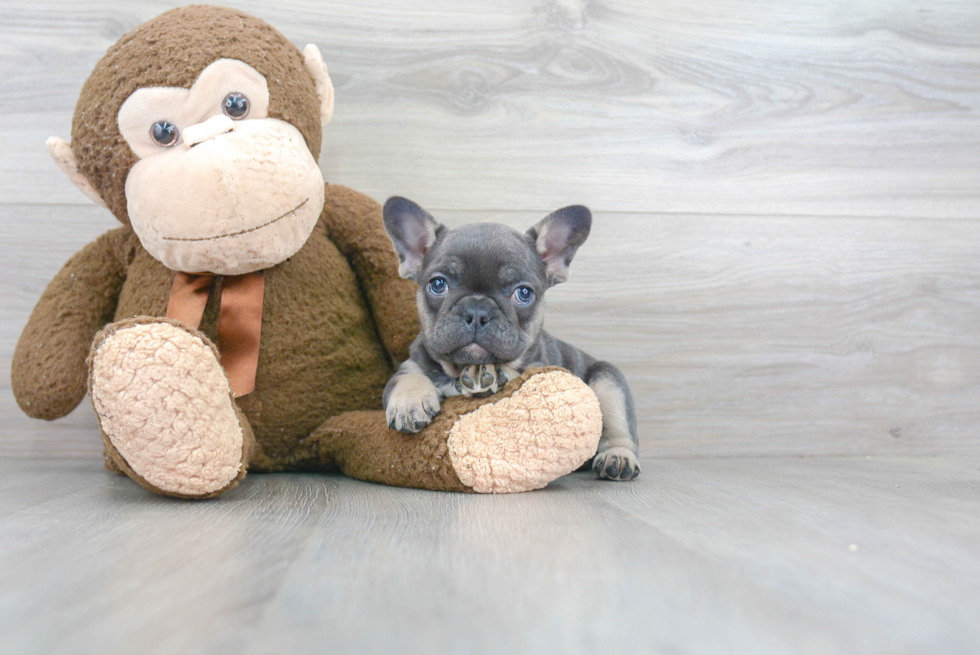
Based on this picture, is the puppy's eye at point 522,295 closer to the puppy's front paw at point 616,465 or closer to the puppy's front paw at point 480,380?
the puppy's front paw at point 480,380

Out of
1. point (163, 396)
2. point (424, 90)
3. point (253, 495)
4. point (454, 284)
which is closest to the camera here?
point (163, 396)

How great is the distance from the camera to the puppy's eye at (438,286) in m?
1.38

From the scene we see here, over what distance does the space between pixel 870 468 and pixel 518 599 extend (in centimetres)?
134

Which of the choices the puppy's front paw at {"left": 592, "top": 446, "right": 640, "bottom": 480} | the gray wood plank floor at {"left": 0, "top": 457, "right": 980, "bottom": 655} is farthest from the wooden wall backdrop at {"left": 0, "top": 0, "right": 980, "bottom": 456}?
the gray wood plank floor at {"left": 0, "top": 457, "right": 980, "bottom": 655}

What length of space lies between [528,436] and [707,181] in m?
1.06

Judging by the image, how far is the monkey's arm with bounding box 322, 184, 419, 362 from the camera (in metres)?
1.58

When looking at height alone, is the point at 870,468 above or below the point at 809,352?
below

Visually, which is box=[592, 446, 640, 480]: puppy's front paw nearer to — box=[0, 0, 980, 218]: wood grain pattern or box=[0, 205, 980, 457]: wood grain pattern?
box=[0, 205, 980, 457]: wood grain pattern

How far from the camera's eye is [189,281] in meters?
1.39

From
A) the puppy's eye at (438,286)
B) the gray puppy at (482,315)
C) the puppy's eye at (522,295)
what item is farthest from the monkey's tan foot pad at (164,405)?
the puppy's eye at (522,295)

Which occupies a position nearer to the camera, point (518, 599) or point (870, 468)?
point (518, 599)

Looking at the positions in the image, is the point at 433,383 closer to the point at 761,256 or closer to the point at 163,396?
the point at 163,396

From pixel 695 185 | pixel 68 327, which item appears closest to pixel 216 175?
pixel 68 327

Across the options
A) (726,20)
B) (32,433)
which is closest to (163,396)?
(32,433)
